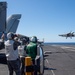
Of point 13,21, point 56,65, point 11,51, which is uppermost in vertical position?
point 13,21

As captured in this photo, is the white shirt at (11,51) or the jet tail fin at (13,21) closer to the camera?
the white shirt at (11,51)

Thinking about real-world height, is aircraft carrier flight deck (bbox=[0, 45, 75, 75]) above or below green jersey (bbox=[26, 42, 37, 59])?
below

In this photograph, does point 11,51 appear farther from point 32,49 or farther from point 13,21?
point 13,21

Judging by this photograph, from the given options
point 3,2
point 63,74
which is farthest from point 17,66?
point 3,2

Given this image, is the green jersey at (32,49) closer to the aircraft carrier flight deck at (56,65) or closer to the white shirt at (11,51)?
the white shirt at (11,51)

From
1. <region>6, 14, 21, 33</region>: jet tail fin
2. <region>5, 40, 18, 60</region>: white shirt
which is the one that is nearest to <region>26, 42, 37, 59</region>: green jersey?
<region>5, 40, 18, 60</region>: white shirt

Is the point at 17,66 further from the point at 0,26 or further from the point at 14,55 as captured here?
the point at 0,26

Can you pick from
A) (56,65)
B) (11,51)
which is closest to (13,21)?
(56,65)

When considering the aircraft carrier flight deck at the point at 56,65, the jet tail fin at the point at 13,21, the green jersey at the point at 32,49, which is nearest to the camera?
the green jersey at the point at 32,49

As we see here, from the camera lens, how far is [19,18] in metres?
34.9

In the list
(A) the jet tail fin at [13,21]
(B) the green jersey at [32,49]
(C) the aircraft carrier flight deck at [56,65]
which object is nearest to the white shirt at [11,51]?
(B) the green jersey at [32,49]

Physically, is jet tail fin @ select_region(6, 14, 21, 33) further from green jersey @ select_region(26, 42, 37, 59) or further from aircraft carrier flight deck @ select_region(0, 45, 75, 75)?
green jersey @ select_region(26, 42, 37, 59)

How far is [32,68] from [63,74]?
611 cm

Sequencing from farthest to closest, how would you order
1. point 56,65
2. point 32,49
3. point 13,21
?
point 13,21 → point 56,65 → point 32,49
